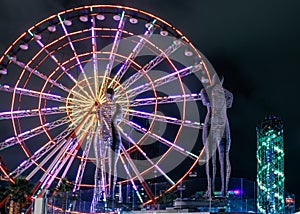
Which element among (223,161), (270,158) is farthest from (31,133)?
(270,158)

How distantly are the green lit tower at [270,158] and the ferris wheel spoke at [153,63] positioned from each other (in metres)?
19.3

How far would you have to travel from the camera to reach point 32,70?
115ft

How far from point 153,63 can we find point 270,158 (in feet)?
70.2

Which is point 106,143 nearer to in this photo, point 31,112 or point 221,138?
point 31,112

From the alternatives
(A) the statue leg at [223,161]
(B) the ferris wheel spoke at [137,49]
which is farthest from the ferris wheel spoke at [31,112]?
(A) the statue leg at [223,161]

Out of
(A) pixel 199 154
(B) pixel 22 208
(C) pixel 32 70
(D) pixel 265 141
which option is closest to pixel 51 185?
(B) pixel 22 208

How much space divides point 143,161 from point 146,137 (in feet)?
5.67

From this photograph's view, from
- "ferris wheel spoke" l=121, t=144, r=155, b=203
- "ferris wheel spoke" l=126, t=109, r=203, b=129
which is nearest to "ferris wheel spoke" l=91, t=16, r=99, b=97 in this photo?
"ferris wheel spoke" l=126, t=109, r=203, b=129

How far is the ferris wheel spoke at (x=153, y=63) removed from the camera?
34906mm

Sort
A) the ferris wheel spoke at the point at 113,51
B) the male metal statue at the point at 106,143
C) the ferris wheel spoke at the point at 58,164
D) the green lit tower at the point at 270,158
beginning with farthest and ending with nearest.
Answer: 1. the green lit tower at the point at 270,158
2. the ferris wheel spoke at the point at 113,51
3. the ferris wheel spoke at the point at 58,164
4. the male metal statue at the point at 106,143

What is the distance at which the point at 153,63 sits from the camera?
3528 cm

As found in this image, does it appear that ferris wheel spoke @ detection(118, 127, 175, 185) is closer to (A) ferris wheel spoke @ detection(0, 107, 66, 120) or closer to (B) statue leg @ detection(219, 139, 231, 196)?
(A) ferris wheel spoke @ detection(0, 107, 66, 120)

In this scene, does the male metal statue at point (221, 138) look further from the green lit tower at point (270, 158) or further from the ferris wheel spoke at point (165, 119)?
the green lit tower at point (270, 158)

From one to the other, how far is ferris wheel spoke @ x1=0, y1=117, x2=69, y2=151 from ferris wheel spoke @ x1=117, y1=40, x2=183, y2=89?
493cm
